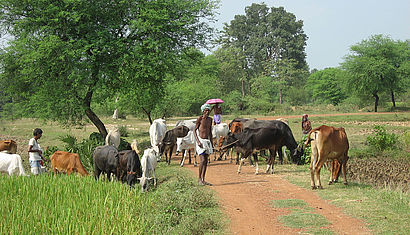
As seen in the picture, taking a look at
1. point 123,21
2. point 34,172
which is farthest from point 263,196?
point 123,21

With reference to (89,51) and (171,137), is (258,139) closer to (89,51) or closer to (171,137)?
(171,137)

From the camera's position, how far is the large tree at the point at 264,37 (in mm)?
66688

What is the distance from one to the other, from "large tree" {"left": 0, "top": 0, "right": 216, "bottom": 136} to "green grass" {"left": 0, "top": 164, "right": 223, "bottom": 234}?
904cm

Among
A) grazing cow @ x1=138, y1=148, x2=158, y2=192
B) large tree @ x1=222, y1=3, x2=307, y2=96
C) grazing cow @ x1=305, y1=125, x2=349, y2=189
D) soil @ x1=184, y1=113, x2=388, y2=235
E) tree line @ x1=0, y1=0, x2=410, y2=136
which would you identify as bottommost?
soil @ x1=184, y1=113, x2=388, y2=235

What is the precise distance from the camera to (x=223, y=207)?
8.41 metres

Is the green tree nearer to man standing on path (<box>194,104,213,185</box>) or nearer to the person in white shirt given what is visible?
man standing on path (<box>194,104,213,185</box>)

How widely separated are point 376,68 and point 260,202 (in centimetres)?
3888

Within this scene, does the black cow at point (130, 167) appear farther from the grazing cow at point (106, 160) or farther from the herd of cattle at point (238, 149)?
the grazing cow at point (106, 160)

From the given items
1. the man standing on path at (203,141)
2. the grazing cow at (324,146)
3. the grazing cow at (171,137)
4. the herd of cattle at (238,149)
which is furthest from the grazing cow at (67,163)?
the grazing cow at (324,146)

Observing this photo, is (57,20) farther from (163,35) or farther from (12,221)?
(12,221)

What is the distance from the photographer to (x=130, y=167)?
32.5ft

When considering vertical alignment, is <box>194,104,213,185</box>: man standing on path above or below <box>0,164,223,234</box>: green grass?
above

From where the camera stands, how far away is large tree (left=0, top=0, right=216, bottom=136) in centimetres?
1711

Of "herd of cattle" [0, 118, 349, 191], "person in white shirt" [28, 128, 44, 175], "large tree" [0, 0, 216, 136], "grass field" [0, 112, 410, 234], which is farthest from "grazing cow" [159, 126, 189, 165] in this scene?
"person in white shirt" [28, 128, 44, 175]
